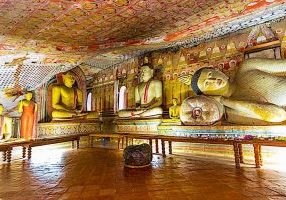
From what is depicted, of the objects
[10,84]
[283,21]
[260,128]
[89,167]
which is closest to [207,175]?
[260,128]

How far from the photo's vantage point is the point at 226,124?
182 inches

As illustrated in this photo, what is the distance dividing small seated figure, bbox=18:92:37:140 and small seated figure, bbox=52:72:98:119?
70 cm

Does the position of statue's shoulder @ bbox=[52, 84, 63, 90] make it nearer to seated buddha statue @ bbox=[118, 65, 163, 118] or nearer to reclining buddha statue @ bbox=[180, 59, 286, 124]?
seated buddha statue @ bbox=[118, 65, 163, 118]

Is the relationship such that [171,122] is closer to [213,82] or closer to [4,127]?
[213,82]

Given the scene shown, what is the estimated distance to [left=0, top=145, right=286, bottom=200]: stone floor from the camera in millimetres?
2350

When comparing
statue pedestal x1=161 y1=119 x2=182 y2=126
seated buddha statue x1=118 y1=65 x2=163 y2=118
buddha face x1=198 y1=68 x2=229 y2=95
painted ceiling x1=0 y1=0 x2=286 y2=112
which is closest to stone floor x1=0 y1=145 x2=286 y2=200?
statue pedestal x1=161 y1=119 x2=182 y2=126

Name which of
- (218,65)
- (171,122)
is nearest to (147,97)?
(171,122)

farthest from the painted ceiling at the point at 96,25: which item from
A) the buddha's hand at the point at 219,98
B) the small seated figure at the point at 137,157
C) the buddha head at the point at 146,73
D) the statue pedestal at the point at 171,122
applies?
the small seated figure at the point at 137,157

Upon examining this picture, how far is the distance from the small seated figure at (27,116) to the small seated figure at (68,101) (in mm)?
697

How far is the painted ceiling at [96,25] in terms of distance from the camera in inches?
138

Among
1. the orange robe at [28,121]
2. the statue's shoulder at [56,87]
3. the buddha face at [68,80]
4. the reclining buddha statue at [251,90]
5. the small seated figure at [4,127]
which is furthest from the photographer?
the buddha face at [68,80]

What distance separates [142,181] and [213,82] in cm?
290

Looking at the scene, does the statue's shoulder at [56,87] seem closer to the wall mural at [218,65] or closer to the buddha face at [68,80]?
the buddha face at [68,80]

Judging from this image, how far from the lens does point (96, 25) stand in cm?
420
